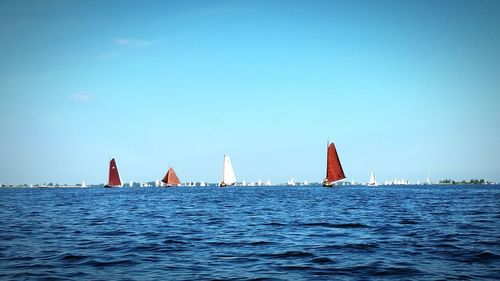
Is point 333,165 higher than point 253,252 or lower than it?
higher

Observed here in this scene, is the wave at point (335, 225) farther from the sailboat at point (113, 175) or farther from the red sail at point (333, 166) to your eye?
the sailboat at point (113, 175)

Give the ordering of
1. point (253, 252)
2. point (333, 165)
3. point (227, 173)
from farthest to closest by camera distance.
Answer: point (227, 173), point (333, 165), point (253, 252)

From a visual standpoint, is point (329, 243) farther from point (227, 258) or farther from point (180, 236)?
point (180, 236)

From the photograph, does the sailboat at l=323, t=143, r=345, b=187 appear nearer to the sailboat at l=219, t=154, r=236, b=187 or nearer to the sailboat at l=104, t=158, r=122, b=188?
the sailboat at l=219, t=154, r=236, b=187

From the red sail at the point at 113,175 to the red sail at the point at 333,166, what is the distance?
8538 centimetres

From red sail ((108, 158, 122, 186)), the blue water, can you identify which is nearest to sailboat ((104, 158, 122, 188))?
red sail ((108, 158, 122, 186))

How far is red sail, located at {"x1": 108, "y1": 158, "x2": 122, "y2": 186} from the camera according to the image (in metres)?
156

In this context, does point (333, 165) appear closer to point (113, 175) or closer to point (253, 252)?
point (113, 175)

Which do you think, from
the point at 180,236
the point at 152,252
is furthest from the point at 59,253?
the point at 180,236

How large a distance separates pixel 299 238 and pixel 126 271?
8616mm

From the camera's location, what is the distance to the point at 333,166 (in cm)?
11338

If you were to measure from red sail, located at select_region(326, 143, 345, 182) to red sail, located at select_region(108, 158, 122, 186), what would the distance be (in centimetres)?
8538

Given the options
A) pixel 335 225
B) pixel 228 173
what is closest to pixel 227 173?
pixel 228 173

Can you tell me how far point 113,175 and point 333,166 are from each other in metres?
90.8
